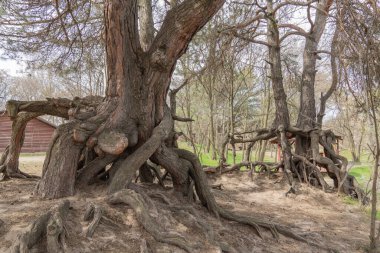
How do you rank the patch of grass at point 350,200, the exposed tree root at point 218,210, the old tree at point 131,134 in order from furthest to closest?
1. the patch of grass at point 350,200
2. the exposed tree root at point 218,210
3. the old tree at point 131,134

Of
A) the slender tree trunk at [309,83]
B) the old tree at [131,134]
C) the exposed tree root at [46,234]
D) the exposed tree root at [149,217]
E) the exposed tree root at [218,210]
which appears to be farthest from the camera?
the slender tree trunk at [309,83]

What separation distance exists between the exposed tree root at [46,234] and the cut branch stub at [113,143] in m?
1.19

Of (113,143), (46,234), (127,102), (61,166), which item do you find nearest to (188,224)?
(113,143)

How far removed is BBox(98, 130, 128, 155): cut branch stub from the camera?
165 inches

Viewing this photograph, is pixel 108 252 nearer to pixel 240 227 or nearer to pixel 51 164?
pixel 51 164

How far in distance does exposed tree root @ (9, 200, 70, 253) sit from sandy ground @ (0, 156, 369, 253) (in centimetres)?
11

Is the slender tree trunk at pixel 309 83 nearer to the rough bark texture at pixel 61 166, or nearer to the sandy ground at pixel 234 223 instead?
the sandy ground at pixel 234 223

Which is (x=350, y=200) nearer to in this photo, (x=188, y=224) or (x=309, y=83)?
(x=309, y=83)

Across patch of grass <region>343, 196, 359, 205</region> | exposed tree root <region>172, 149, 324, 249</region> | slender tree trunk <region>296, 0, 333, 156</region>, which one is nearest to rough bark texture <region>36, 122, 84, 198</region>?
exposed tree root <region>172, 149, 324, 249</region>

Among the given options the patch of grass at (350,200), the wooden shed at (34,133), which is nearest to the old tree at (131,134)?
the patch of grass at (350,200)

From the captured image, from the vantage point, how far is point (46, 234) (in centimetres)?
294

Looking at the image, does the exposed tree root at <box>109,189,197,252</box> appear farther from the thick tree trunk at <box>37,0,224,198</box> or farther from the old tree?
the thick tree trunk at <box>37,0,224,198</box>

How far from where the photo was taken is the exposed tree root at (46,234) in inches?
105

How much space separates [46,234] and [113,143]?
1550 millimetres
